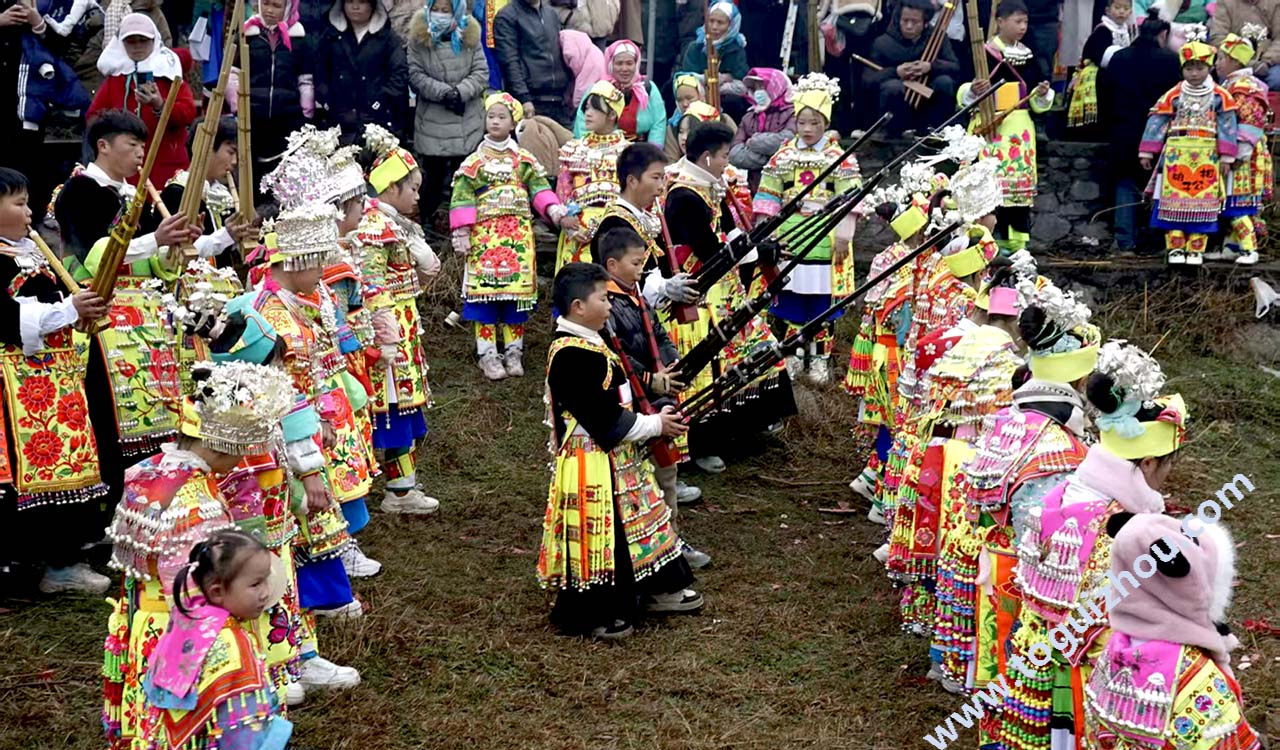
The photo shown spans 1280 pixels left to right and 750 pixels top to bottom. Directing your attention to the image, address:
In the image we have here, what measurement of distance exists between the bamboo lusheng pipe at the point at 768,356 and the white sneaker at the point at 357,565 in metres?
1.74

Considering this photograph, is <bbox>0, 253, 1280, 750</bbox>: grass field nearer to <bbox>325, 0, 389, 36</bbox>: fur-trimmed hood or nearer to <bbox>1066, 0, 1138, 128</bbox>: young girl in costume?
<bbox>1066, 0, 1138, 128</bbox>: young girl in costume

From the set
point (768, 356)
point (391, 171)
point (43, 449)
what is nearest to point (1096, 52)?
point (391, 171)

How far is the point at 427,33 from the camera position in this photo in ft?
37.0

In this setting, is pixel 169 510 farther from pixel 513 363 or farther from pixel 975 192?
pixel 513 363

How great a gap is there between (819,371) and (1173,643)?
242 inches

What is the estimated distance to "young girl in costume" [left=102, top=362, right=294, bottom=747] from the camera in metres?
4.21

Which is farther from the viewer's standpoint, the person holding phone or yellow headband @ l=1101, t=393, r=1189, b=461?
the person holding phone

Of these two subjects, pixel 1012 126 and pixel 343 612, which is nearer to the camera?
Result: pixel 343 612

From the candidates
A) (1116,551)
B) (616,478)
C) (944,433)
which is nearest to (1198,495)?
(944,433)

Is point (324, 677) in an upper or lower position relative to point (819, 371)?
lower

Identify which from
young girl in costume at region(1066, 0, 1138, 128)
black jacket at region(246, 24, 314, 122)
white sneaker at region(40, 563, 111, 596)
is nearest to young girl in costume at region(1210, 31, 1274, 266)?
young girl in costume at region(1066, 0, 1138, 128)

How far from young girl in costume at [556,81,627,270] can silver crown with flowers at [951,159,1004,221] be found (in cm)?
310

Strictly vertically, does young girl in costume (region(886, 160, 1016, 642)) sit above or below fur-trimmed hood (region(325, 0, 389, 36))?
below

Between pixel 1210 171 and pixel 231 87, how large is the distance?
23.3 feet
